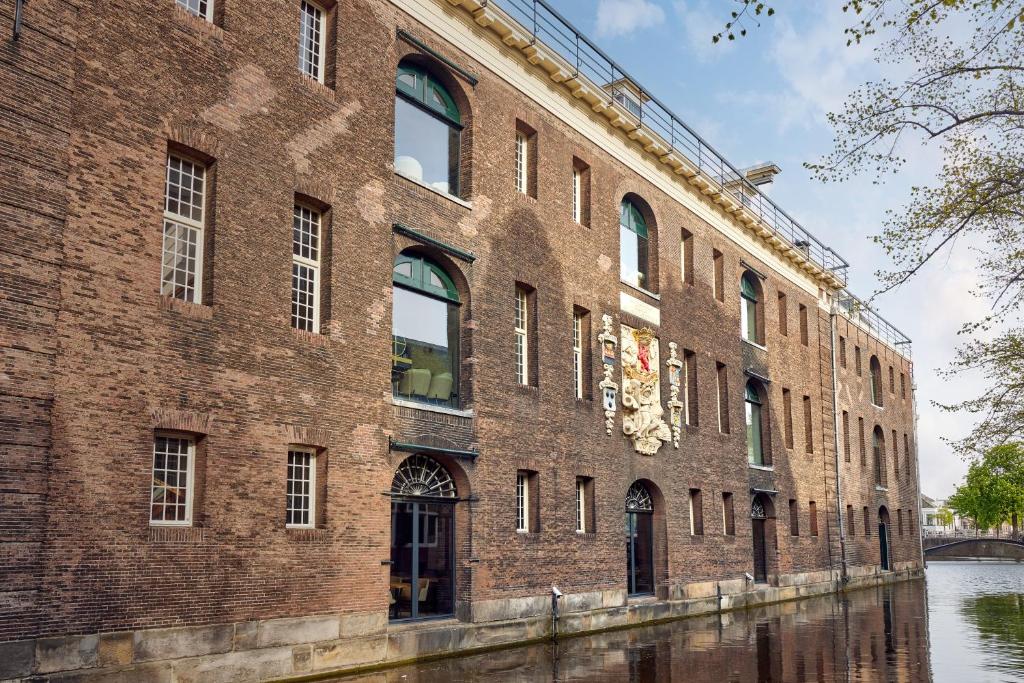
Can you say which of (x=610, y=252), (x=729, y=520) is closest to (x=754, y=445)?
(x=729, y=520)

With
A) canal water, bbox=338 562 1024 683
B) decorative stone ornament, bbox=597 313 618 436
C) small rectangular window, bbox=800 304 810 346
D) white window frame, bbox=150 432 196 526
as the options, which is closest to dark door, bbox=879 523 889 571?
small rectangular window, bbox=800 304 810 346

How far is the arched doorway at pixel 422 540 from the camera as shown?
17.7m

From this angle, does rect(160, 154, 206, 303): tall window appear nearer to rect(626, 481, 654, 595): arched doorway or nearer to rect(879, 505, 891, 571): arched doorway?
rect(626, 481, 654, 595): arched doorway

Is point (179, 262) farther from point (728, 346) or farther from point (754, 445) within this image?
point (754, 445)

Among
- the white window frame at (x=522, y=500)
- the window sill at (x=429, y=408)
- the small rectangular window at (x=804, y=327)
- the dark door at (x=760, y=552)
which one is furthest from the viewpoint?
the small rectangular window at (x=804, y=327)

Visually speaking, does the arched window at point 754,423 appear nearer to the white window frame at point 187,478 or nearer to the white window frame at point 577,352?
the white window frame at point 577,352

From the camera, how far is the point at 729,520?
100 ft

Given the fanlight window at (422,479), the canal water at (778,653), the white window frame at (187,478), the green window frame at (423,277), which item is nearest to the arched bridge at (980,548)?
the canal water at (778,653)

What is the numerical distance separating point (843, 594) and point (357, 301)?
28.1 m

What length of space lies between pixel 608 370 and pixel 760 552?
12.9 m

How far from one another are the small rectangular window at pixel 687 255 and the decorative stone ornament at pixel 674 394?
294 centimetres

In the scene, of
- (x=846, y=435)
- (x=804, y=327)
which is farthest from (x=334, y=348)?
(x=846, y=435)

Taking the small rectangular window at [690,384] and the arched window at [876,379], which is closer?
the small rectangular window at [690,384]

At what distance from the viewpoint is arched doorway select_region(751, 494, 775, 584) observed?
109 ft
